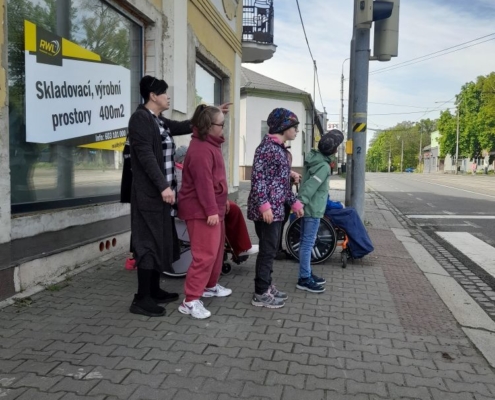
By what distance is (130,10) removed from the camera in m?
6.26

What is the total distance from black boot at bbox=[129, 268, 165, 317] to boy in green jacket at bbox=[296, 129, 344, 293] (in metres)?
1.56

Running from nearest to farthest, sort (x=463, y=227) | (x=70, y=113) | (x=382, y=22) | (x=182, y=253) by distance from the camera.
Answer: (x=182, y=253)
(x=70, y=113)
(x=382, y=22)
(x=463, y=227)

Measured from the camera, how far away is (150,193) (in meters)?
3.73

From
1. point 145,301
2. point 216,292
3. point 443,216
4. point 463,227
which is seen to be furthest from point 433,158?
point 145,301

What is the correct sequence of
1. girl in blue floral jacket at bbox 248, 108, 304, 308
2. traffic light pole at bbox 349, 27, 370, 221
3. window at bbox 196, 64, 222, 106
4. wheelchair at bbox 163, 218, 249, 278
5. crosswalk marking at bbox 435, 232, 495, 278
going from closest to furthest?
girl in blue floral jacket at bbox 248, 108, 304, 308 → wheelchair at bbox 163, 218, 249, 278 → crosswalk marking at bbox 435, 232, 495, 278 → traffic light pole at bbox 349, 27, 370, 221 → window at bbox 196, 64, 222, 106

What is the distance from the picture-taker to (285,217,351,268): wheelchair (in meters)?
5.82

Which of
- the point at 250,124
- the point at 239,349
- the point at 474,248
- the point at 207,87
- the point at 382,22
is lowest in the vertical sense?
the point at 474,248

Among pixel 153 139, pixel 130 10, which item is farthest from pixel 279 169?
pixel 130 10

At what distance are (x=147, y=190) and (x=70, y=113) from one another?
208cm

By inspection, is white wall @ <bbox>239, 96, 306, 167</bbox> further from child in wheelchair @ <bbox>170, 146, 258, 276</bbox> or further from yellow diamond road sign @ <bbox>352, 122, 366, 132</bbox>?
child in wheelchair @ <bbox>170, 146, 258, 276</bbox>

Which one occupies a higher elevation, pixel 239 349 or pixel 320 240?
pixel 320 240

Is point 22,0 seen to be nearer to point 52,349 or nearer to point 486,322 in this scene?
point 52,349

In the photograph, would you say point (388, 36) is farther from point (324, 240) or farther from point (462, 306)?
point (462, 306)

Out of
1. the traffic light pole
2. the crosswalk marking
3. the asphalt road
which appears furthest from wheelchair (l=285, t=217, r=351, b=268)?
the traffic light pole
